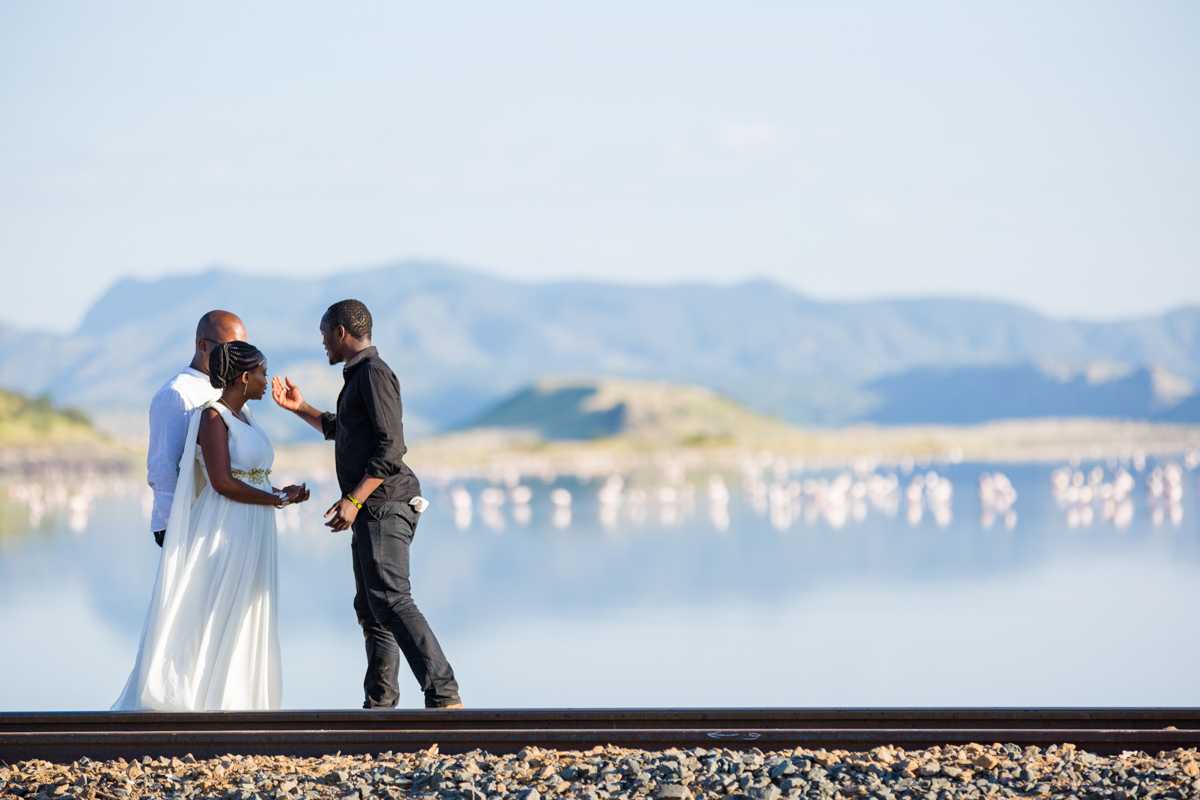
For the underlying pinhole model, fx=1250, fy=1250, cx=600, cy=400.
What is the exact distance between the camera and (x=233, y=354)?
536cm

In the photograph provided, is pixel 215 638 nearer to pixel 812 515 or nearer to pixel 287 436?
pixel 812 515

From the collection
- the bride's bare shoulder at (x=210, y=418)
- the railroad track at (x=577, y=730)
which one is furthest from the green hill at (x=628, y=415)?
the bride's bare shoulder at (x=210, y=418)

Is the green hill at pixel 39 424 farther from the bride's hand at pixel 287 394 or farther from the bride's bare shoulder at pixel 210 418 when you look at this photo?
the bride's bare shoulder at pixel 210 418

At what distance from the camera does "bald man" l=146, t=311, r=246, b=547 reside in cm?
Answer: 548

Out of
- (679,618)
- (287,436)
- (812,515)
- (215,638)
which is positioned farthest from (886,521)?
(287,436)

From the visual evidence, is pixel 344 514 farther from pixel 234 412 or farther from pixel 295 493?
pixel 234 412

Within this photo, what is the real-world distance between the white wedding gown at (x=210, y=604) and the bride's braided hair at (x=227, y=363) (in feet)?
0.39

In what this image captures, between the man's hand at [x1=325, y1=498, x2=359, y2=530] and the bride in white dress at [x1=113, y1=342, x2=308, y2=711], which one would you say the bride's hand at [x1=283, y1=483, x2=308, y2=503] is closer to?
A: the bride in white dress at [x1=113, y1=342, x2=308, y2=711]

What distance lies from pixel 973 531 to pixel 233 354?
16.1 metres

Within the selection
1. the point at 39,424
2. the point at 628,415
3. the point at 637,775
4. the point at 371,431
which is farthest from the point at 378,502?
the point at 628,415

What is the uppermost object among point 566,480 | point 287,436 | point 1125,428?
point 287,436

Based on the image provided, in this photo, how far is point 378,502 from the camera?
5277 millimetres

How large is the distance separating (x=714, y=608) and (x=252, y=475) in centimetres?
696

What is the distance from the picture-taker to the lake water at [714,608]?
323 inches
